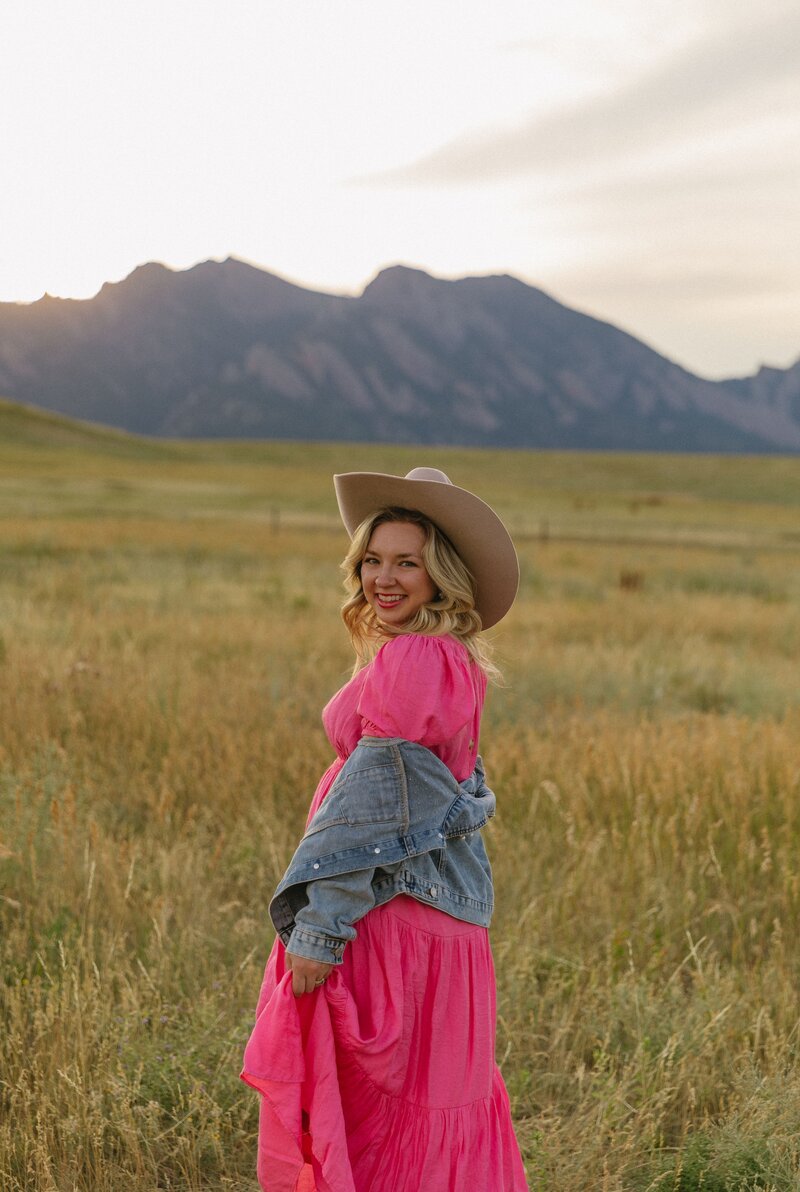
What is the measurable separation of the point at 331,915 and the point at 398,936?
18 cm

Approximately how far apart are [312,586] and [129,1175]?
492 inches

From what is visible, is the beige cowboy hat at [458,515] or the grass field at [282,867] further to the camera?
the grass field at [282,867]

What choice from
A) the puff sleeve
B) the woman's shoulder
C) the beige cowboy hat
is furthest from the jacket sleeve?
the beige cowboy hat

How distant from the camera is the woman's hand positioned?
1.93 meters

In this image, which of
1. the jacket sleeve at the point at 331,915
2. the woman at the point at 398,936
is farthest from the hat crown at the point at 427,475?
the jacket sleeve at the point at 331,915

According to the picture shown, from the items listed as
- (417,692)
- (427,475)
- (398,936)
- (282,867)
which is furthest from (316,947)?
(282,867)

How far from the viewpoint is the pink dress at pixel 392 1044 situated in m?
1.98

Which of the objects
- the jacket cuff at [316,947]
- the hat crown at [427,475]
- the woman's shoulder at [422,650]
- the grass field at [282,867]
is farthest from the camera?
the grass field at [282,867]

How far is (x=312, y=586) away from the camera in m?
14.8

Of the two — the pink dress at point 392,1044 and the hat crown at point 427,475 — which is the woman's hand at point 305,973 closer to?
the pink dress at point 392,1044

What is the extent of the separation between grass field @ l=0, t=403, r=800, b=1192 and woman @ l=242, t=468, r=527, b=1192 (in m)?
0.63

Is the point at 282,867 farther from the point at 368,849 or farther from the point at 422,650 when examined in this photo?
the point at 422,650

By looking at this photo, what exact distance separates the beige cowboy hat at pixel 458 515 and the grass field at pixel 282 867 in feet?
4.83

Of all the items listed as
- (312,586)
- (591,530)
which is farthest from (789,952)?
(591,530)
